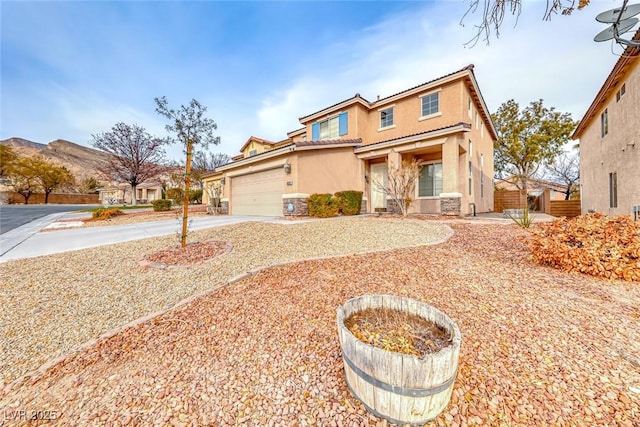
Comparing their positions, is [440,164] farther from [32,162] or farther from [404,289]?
[32,162]

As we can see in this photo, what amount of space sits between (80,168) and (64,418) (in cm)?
9353

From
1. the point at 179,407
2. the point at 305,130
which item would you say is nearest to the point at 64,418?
the point at 179,407

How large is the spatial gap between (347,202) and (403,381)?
9.77 meters

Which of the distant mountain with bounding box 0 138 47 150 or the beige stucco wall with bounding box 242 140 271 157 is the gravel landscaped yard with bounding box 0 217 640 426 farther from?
the distant mountain with bounding box 0 138 47 150

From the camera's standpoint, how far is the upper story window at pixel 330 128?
13.5 metres

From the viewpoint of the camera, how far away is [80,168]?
6619 centimetres

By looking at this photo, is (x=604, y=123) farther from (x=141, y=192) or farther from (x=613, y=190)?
(x=141, y=192)

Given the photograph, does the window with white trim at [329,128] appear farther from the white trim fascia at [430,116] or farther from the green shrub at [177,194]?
the green shrub at [177,194]

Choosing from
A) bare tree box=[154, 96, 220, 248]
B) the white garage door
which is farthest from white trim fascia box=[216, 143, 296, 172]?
bare tree box=[154, 96, 220, 248]

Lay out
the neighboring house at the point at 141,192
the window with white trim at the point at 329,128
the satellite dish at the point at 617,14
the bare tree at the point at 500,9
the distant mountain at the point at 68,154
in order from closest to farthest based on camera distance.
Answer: the bare tree at the point at 500,9
the satellite dish at the point at 617,14
the window with white trim at the point at 329,128
the neighboring house at the point at 141,192
the distant mountain at the point at 68,154

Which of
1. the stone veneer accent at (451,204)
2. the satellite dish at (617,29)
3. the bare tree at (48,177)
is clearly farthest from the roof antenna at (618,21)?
the bare tree at (48,177)

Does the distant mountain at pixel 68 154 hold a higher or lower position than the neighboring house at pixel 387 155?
higher

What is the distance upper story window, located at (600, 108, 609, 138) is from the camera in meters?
9.76

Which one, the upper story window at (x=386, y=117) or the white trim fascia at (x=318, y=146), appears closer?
the white trim fascia at (x=318, y=146)
